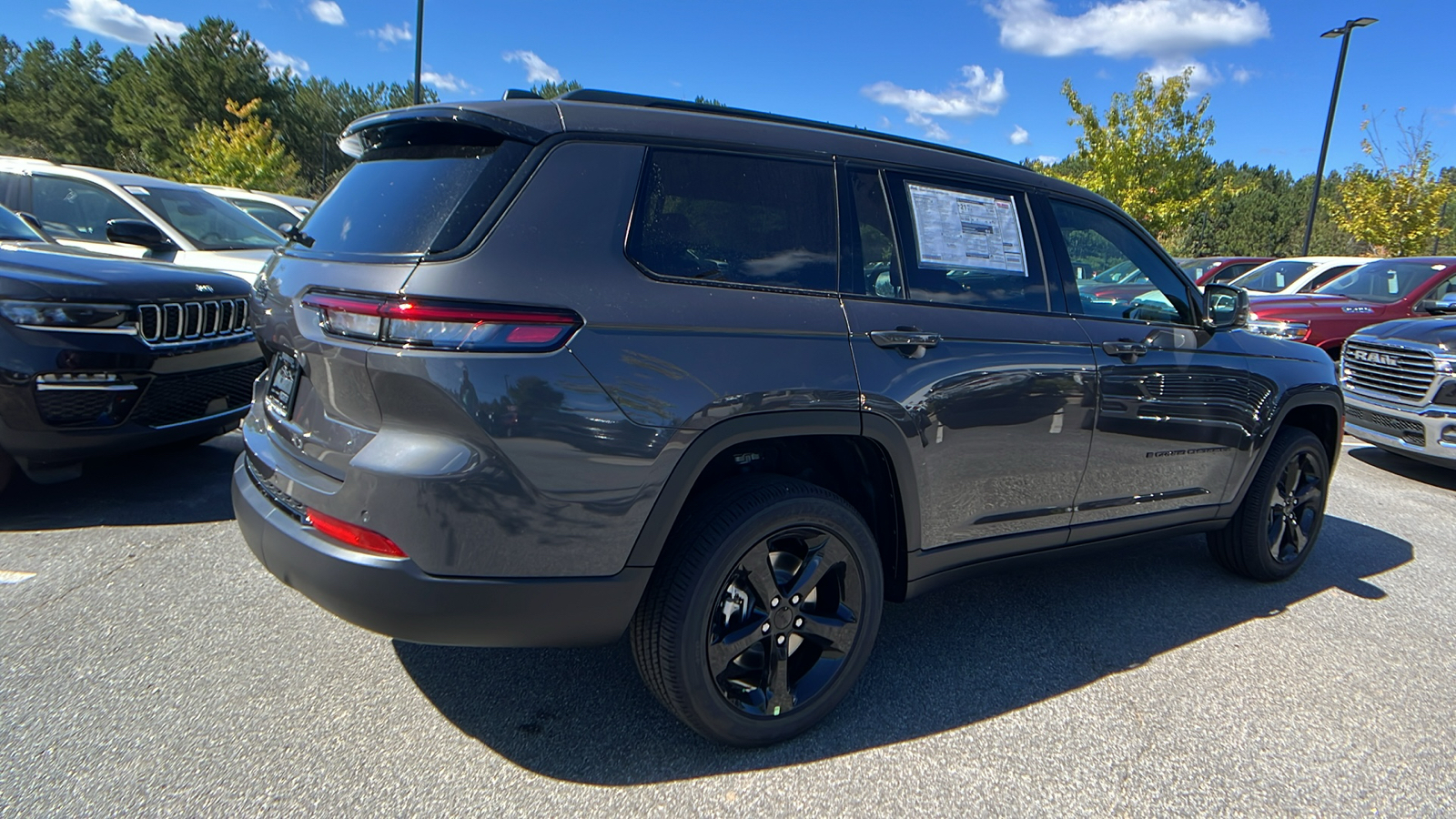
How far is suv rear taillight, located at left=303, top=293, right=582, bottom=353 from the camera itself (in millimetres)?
2043

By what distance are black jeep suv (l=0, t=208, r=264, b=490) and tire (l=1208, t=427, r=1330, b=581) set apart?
466 cm

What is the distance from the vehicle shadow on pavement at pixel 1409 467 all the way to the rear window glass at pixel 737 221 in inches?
253

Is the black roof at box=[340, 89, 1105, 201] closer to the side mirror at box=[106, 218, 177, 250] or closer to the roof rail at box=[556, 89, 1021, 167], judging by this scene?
the roof rail at box=[556, 89, 1021, 167]

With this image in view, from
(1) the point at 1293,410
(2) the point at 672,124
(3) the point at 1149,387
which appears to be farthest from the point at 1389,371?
(2) the point at 672,124

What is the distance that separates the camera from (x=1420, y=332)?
6.63m

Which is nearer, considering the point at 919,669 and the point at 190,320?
the point at 919,669

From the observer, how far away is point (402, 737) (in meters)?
2.54

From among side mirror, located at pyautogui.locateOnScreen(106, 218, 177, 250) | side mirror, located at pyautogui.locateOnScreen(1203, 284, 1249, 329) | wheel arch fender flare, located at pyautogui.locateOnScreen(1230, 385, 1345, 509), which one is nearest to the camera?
side mirror, located at pyautogui.locateOnScreen(1203, 284, 1249, 329)

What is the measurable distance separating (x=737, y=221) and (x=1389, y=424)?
21.6ft

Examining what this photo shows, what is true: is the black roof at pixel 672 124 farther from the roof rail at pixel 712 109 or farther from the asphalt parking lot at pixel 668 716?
the asphalt parking lot at pixel 668 716

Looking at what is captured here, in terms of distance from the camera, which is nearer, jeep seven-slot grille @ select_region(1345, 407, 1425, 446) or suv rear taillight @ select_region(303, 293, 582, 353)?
suv rear taillight @ select_region(303, 293, 582, 353)

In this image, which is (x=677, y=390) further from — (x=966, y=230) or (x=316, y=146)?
(x=316, y=146)

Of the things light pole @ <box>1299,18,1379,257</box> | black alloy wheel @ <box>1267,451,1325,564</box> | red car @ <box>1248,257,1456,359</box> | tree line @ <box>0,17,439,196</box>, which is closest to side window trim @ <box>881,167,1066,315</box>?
black alloy wheel @ <box>1267,451,1325,564</box>

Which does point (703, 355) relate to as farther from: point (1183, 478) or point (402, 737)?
point (1183, 478)
